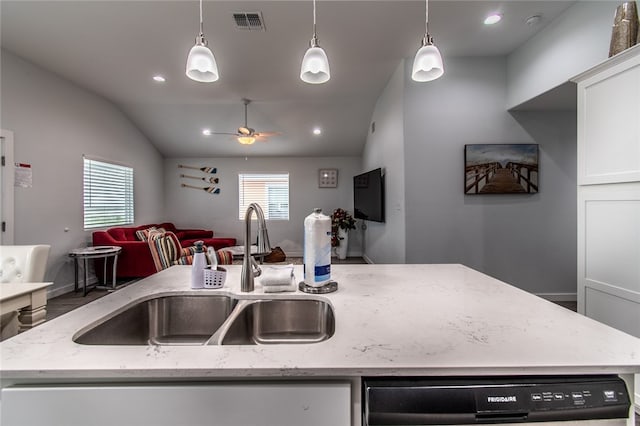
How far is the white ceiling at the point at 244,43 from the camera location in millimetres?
2549

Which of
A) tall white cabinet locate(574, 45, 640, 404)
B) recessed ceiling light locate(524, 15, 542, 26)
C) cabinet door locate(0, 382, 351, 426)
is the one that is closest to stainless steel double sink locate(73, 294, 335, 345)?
cabinet door locate(0, 382, 351, 426)

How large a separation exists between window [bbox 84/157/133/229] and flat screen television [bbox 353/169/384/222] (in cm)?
438

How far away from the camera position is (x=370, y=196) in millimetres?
4695

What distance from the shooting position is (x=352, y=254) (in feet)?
21.9

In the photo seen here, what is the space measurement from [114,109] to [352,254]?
5.53 metres

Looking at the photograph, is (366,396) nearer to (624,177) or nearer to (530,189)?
(624,177)

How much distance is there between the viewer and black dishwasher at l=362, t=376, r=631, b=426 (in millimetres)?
623

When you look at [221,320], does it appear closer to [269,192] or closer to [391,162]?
[391,162]

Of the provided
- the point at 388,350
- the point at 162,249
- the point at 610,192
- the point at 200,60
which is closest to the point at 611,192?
the point at 610,192

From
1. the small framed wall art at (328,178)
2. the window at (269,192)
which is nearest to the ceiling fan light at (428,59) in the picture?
the small framed wall art at (328,178)

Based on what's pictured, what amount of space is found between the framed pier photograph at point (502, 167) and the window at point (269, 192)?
444cm

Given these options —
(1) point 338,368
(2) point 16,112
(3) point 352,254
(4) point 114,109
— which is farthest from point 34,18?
(3) point 352,254

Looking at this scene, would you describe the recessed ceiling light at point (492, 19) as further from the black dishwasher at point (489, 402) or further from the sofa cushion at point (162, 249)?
the sofa cushion at point (162, 249)

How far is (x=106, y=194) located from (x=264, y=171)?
3.19m
